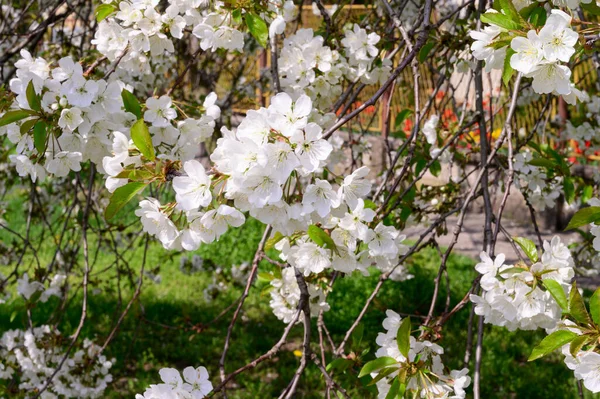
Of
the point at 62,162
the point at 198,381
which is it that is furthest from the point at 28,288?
the point at 198,381

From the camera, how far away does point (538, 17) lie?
1.42 m

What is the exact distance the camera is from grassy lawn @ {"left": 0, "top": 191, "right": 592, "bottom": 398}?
3611 millimetres

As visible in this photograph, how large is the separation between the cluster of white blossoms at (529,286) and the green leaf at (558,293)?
0.07m

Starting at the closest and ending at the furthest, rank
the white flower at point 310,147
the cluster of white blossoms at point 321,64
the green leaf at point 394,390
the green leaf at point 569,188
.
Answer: the white flower at point 310,147 → the green leaf at point 394,390 → the cluster of white blossoms at point 321,64 → the green leaf at point 569,188

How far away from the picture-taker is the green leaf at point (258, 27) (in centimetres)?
148

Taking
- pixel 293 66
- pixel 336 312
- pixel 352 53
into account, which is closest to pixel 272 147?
pixel 293 66

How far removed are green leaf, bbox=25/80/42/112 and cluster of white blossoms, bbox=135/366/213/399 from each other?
1.96ft

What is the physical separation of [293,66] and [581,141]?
2.15 meters

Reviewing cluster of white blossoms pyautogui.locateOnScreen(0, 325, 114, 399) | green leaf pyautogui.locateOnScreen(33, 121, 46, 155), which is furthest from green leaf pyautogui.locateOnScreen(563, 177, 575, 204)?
cluster of white blossoms pyautogui.locateOnScreen(0, 325, 114, 399)

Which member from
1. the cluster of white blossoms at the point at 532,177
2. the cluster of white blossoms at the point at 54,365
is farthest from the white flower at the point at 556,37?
the cluster of white blossoms at the point at 54,365

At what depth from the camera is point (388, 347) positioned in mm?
1542

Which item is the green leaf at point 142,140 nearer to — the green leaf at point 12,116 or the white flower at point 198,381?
the green leaf at point 12,116

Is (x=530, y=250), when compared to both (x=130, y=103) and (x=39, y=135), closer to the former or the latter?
(x=130, y=103)

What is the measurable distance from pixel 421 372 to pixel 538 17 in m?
0.79
